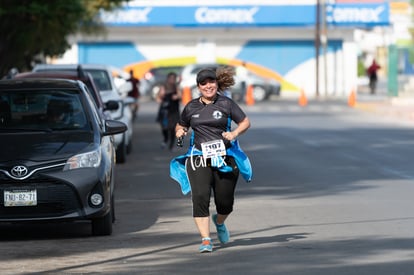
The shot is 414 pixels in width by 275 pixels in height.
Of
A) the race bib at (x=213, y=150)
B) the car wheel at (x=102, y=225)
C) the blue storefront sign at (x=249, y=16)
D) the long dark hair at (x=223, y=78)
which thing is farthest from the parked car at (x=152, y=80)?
the race bib at (x=213, y=150)

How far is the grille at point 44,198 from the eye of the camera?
11.1 metres

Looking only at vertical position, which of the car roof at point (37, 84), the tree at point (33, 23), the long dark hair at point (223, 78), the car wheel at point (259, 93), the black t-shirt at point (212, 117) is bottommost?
the car wheel at point (259, 93)

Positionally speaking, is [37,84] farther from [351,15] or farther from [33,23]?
[351,15]

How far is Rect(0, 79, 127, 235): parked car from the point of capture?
36.3 ft

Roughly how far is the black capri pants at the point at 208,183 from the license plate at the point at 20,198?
1678 millimetres

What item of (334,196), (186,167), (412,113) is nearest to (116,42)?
(412,113)

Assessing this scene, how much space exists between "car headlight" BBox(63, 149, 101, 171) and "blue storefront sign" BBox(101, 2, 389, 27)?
4773cm

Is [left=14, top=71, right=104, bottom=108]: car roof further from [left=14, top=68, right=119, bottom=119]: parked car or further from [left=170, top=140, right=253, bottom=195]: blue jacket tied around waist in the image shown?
[left=170, top=140, right=253, bottom=195]: blue jacket tied around waist

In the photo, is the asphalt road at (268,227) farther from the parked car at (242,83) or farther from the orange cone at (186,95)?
the parked car at (242,83)

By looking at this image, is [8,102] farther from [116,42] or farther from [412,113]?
[116,42]

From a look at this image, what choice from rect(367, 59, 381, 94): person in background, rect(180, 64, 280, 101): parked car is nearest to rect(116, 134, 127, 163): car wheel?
rect(180, 64, 280, 101): parked car

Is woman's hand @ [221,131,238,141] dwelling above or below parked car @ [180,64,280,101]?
above

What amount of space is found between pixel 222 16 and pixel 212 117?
1943 inches

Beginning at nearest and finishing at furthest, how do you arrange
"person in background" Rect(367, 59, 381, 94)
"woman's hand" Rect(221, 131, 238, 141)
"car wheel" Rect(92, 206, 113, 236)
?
"woman's hand" Rect(221, 131, 238, 141) < "car wheel" Rect(92, 206, 113, 236) < "person in background" Rect(367, 59, 381, 94)
